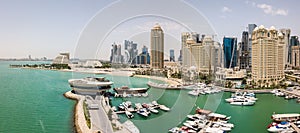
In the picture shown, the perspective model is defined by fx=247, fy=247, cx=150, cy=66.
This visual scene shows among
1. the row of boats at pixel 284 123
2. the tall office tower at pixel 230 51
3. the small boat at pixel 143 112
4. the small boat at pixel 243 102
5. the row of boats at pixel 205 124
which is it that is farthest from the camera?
the tall office tower at pixel 230 51

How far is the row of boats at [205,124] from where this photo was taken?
3.38 m

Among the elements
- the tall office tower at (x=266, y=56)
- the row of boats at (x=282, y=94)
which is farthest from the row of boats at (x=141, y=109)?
the tall office tower at (x=266, y=56)

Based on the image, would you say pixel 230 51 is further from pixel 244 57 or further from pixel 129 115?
pixel 129 115

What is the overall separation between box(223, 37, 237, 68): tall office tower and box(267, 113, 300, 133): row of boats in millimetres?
10092

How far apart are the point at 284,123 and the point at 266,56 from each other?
5431mm

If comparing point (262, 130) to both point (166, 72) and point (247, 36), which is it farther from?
point (247, 36)

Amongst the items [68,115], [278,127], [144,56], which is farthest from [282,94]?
[68,115]

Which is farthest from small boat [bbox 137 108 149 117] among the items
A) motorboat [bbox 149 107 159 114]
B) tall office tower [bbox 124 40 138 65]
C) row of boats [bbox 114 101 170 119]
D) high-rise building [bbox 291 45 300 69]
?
high-rise building [bbox 291 45 300 69]

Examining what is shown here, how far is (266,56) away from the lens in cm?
859

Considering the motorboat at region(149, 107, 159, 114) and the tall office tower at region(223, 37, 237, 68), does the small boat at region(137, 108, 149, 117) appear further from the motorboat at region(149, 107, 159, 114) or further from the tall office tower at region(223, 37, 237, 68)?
the tall office tower at region(223, 37, 237, 68)

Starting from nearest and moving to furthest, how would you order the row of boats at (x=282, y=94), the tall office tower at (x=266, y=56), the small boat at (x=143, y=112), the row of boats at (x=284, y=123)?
1. the row of boats at (x=284, y=123)
2. the small boat at (x=143, y=112)
3. the row of boats at (x=282, y=94)
4. the tall office tower at (x=266, y=56)

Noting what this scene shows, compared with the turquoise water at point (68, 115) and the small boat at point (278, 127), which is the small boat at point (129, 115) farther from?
the small boat at point (278, 127)

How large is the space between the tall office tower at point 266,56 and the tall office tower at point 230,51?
5012 millimetres

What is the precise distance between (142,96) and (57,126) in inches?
122
